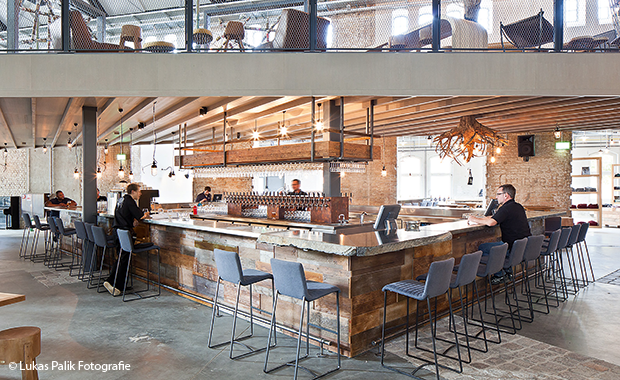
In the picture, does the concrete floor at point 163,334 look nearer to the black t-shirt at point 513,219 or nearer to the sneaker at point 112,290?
the sneaker at point 112,290

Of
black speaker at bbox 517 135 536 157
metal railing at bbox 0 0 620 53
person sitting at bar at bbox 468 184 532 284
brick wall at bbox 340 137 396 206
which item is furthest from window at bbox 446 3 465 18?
brick wall at bbox 340 137 396 206

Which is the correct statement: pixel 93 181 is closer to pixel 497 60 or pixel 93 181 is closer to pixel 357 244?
pixel 357 244

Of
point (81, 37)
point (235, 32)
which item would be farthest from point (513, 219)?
point (81, 37)

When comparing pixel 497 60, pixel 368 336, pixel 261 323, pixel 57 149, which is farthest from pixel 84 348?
pixel 57 149

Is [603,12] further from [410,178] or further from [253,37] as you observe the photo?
[410,178]

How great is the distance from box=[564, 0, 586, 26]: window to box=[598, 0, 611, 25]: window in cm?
20

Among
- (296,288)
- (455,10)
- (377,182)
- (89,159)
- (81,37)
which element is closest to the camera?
(296,288)

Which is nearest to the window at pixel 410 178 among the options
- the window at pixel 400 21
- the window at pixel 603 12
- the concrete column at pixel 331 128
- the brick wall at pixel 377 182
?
the brick wall at pixel 377 182

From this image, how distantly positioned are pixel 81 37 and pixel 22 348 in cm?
430

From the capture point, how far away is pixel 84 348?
3.88 meters

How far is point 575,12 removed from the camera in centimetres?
584

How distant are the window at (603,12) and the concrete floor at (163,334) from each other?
3.94 meters

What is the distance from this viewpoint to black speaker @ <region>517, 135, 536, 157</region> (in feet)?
35.7

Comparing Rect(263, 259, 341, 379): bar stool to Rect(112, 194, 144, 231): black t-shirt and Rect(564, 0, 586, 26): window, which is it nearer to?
Rect(112, 194, 144, 231): black t-shirt
